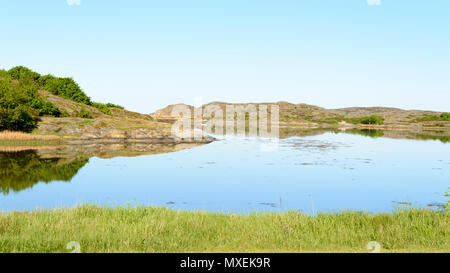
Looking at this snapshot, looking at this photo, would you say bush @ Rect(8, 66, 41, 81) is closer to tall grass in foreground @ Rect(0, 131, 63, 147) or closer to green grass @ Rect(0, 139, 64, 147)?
tall grass in foreground @ Rect(0, 131, 63, 147)

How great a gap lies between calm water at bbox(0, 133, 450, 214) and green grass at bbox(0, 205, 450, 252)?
2.68 m

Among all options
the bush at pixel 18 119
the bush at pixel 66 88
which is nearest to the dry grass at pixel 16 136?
the bush at pixel 18 119

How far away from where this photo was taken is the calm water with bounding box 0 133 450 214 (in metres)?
15.9

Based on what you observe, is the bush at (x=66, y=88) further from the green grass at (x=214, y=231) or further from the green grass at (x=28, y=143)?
the green grass at (x=214, y=231)

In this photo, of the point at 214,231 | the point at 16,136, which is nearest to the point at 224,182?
the point at 214,231

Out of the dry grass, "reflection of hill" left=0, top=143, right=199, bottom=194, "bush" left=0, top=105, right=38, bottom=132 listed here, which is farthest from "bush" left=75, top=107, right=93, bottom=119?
"reflection of hill" left=0, top=143, right=199, bottom=194

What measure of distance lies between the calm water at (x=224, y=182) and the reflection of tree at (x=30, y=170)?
49mm

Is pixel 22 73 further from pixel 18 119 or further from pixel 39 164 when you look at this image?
pixel 39 164

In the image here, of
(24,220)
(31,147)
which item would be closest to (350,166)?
(24,220)

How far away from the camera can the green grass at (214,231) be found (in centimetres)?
876

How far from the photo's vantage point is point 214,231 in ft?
34.0

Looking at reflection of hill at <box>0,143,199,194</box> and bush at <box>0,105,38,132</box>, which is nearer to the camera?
reflection of hill at <box>0,143,199,194</box>

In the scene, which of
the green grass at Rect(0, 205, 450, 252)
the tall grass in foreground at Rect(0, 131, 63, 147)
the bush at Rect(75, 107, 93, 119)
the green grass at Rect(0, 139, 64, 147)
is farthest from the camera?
the bush at Rect(75, 107, 93, 119)
